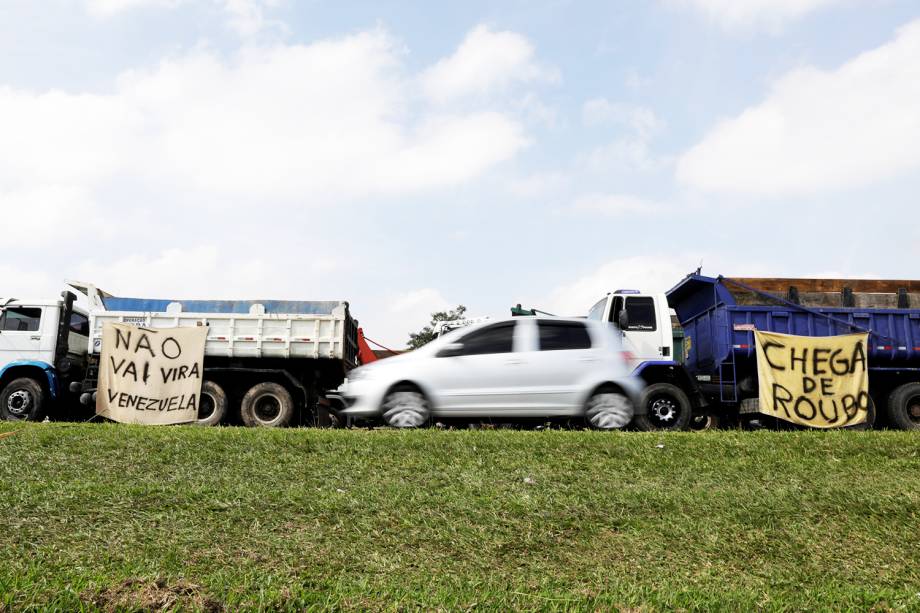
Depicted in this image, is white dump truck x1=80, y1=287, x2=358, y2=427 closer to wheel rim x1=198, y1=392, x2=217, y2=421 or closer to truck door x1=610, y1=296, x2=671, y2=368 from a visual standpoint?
wheel rim x1=198, y1=392, x2=217, y2=421

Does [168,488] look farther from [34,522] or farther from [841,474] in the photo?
[841,474]

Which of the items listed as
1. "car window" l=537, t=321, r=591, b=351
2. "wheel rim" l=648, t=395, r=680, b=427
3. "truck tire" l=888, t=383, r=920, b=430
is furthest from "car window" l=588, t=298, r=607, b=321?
"truck tire" l=888, t=383, r=920, b=430

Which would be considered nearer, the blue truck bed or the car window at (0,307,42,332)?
the blue truck bed

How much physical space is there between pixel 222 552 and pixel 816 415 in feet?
32.0

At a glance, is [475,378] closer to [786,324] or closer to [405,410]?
[405,410]

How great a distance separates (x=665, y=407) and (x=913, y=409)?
4.55 metres

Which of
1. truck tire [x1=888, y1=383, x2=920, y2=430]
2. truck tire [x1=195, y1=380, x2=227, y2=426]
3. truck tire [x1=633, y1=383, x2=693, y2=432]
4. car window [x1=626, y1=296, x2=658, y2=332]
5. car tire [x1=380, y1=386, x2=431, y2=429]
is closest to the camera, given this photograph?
car tire [x1=380, y1=386, x2=431, y2=429]

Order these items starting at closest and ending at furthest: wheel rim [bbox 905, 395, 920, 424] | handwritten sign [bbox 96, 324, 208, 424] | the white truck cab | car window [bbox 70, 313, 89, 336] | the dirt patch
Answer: the dirt patch
the white truck cab
wheel rim [bbox 905, 395, 920, 424]
handwritten sign [bbox 96, 324, 208, 424]
car window [bbox 70, 313, 89, 336]

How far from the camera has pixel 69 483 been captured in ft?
21.6

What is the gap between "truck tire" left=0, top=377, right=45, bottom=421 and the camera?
40.8 ft

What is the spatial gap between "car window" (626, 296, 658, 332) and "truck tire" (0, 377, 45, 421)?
31.9 feet

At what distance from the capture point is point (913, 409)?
1230 centimetres

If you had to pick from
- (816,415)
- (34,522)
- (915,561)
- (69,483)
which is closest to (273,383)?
(69,483)

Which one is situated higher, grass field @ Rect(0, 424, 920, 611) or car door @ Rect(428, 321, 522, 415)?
car door @ Rect(428, 321, 522, 415)
